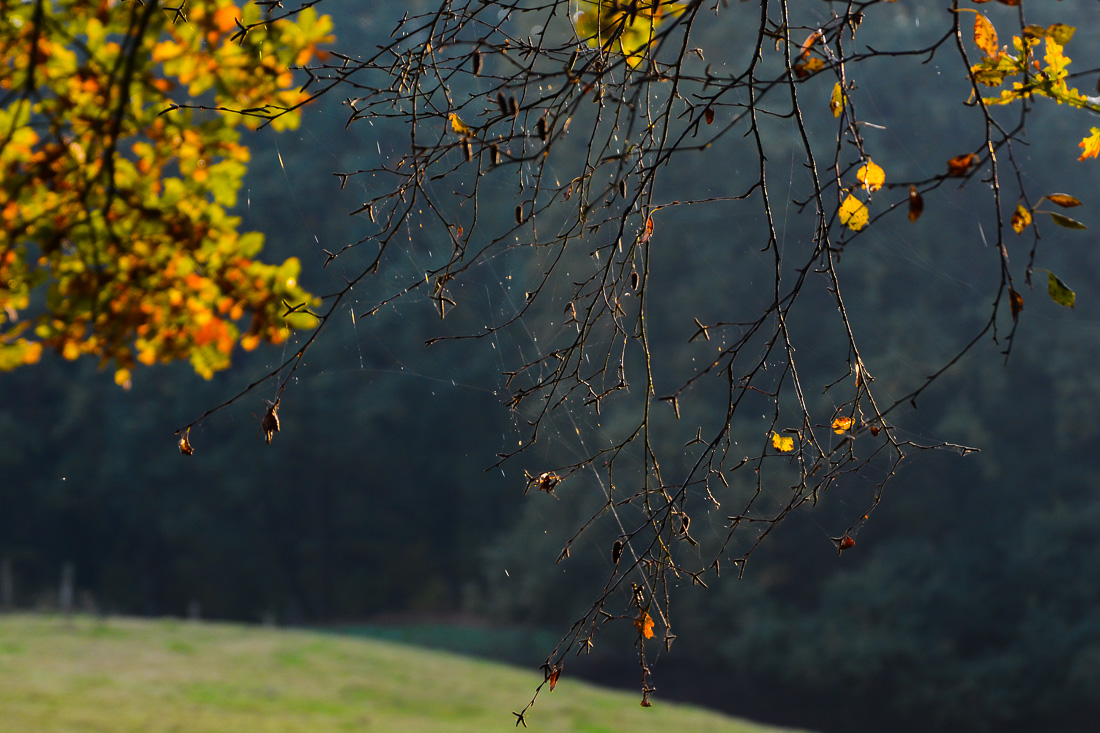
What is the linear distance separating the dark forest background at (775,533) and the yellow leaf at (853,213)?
4.58 meters

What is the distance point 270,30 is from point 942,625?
350 inches

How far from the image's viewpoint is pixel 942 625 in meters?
9.16

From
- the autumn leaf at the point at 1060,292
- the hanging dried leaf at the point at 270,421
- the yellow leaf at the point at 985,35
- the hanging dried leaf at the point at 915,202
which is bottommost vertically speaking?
the hanging dried leaf at the point at 270,421

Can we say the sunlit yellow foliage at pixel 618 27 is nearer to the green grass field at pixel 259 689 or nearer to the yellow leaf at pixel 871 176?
the yellow leaf at pixel 871 176

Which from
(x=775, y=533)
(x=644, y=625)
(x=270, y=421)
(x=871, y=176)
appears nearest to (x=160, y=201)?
(x=270, y=421)

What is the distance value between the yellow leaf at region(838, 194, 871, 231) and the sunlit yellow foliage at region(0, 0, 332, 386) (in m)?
1.11

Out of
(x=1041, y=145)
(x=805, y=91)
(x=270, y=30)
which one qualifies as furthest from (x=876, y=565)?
(x=270, y=30)

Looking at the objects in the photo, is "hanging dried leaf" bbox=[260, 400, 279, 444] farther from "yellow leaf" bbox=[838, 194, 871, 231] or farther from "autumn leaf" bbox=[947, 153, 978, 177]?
"autumn leaf" bbox=[947, 153, 978, 177]

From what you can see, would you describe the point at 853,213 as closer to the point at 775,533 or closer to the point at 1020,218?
the point at 1020,218

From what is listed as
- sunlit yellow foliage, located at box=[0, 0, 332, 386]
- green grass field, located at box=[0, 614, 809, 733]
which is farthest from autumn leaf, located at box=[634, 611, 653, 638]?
green grass field, located at box=[0, 614, 809, 733]

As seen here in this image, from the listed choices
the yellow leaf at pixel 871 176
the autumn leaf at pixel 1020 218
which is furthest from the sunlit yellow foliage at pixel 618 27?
the autumn leaf at pixel 1020 218

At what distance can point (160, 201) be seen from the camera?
2.21m

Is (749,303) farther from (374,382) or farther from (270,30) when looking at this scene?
(270,30)

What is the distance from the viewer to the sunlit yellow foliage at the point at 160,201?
1964mm
